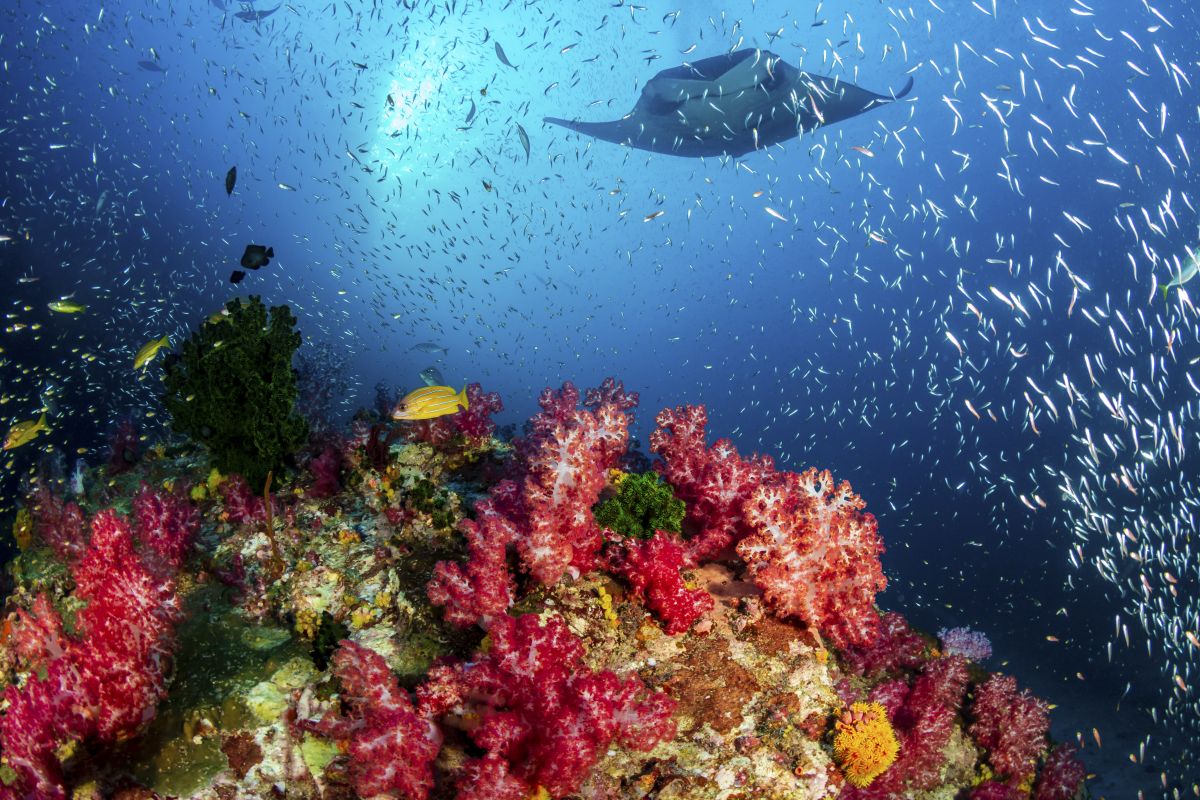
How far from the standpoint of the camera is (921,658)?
199 inches

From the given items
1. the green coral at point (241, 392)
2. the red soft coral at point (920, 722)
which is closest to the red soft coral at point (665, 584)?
the red soft coral at point (920, 722)

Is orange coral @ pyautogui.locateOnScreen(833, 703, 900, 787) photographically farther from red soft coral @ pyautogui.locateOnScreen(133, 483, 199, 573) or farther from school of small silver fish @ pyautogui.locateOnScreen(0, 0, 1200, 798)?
school of small silver fish @ pyautogui.locateOnScreen(0, 0, 1200, 798)

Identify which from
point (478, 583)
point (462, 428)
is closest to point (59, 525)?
point (462, 428)

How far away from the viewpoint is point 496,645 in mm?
3168

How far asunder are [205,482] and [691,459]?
4744mm

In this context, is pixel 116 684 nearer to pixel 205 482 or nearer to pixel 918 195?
pixel 205 482

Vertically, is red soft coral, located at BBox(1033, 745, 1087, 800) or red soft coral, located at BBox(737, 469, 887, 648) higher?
red soft coral, located at BBox(737, 469, 887, 648)

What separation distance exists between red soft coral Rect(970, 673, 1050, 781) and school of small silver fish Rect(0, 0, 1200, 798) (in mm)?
5339

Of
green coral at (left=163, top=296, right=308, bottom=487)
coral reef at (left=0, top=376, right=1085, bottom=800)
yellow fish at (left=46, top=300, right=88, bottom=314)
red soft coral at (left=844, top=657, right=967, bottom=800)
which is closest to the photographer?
coral reef at (left=0, top=376, right=1085, bottom=800)

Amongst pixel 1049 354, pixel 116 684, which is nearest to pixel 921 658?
pixel 116 684

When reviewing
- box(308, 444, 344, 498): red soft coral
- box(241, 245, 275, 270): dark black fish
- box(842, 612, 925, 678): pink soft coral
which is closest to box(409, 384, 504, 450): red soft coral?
box(308, 444, 344, 498): red soft coral

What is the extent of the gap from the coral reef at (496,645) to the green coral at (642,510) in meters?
0.02

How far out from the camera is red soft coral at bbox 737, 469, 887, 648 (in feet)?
13.5

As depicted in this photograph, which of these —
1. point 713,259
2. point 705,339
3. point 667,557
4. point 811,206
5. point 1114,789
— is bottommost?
point 705,339
